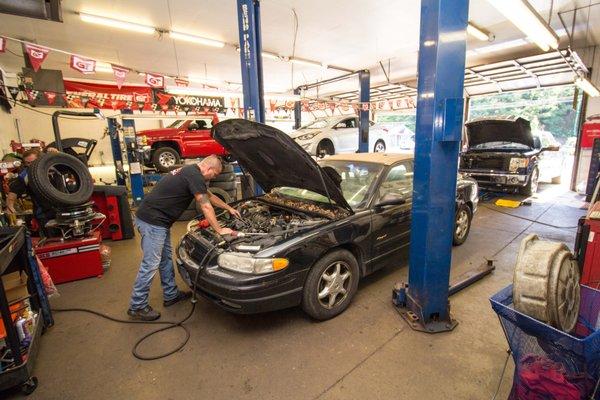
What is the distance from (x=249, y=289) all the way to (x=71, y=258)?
113 inches

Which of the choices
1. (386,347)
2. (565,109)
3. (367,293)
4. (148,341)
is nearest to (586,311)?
(386,347)

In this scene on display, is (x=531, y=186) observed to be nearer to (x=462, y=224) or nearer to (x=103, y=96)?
(x=462, y=224)

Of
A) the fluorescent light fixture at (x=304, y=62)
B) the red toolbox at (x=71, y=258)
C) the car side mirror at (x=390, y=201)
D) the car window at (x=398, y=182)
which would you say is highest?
the fluorescent light fixture at (x=304, y=62)

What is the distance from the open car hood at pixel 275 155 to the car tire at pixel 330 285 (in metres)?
0.51

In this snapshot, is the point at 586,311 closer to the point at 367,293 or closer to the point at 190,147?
the point at 367,293

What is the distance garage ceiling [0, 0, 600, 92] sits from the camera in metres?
6.27

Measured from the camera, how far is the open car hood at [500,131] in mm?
7104

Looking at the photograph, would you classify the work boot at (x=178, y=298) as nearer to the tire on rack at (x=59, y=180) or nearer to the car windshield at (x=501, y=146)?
the tire on rack at (x=59, y=180)

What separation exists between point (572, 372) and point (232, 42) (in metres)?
9.34

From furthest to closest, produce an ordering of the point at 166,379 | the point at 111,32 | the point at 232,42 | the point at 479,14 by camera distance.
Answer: the point at 232,42
the point at 111,32
the point at 479,14
the point at 166,379

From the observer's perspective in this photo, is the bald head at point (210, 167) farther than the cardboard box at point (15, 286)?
Yes

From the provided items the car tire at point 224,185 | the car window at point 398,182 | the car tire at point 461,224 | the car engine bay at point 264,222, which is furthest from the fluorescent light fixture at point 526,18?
the car tire at point 224,185

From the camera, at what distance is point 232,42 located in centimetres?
842

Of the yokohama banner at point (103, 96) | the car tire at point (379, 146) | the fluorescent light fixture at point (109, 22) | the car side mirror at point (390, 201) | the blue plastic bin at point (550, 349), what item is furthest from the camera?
the car tire at point (379, 146)
